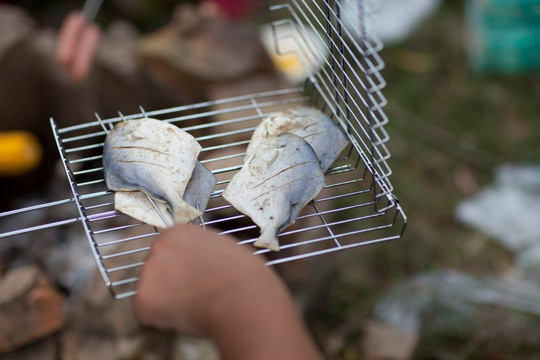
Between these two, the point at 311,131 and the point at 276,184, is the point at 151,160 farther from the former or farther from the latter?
the point at 311,131

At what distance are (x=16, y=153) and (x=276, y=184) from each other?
1707 mm

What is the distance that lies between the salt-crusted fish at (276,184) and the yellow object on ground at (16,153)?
1568 millimetres

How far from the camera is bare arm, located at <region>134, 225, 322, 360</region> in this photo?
114 cm

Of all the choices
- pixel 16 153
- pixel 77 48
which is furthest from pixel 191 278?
pixel 77 48

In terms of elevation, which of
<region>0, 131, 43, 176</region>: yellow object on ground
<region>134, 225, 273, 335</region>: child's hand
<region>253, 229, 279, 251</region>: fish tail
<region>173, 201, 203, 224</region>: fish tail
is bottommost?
<region>0, 131, 43, 176</region>: yellow object on ground

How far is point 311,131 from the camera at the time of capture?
170 cm

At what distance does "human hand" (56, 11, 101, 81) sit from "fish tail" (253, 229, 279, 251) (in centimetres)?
187

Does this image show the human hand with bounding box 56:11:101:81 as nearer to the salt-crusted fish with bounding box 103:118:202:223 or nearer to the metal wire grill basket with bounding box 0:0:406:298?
the metal wire grill basket with bounding box 0:0:406:298

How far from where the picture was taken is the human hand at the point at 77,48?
2928 mm

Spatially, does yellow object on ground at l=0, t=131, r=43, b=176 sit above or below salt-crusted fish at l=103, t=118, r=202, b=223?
below

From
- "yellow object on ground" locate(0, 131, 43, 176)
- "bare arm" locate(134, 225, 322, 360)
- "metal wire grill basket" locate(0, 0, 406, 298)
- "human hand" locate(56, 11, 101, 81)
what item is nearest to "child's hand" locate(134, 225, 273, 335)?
"bare arm" locate(134, 225, 322, 360)

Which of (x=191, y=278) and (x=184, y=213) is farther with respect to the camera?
(x=184, y=213)

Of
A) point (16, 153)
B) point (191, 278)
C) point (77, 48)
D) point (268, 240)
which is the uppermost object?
point (191, 278)

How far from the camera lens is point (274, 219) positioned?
4.83ft
